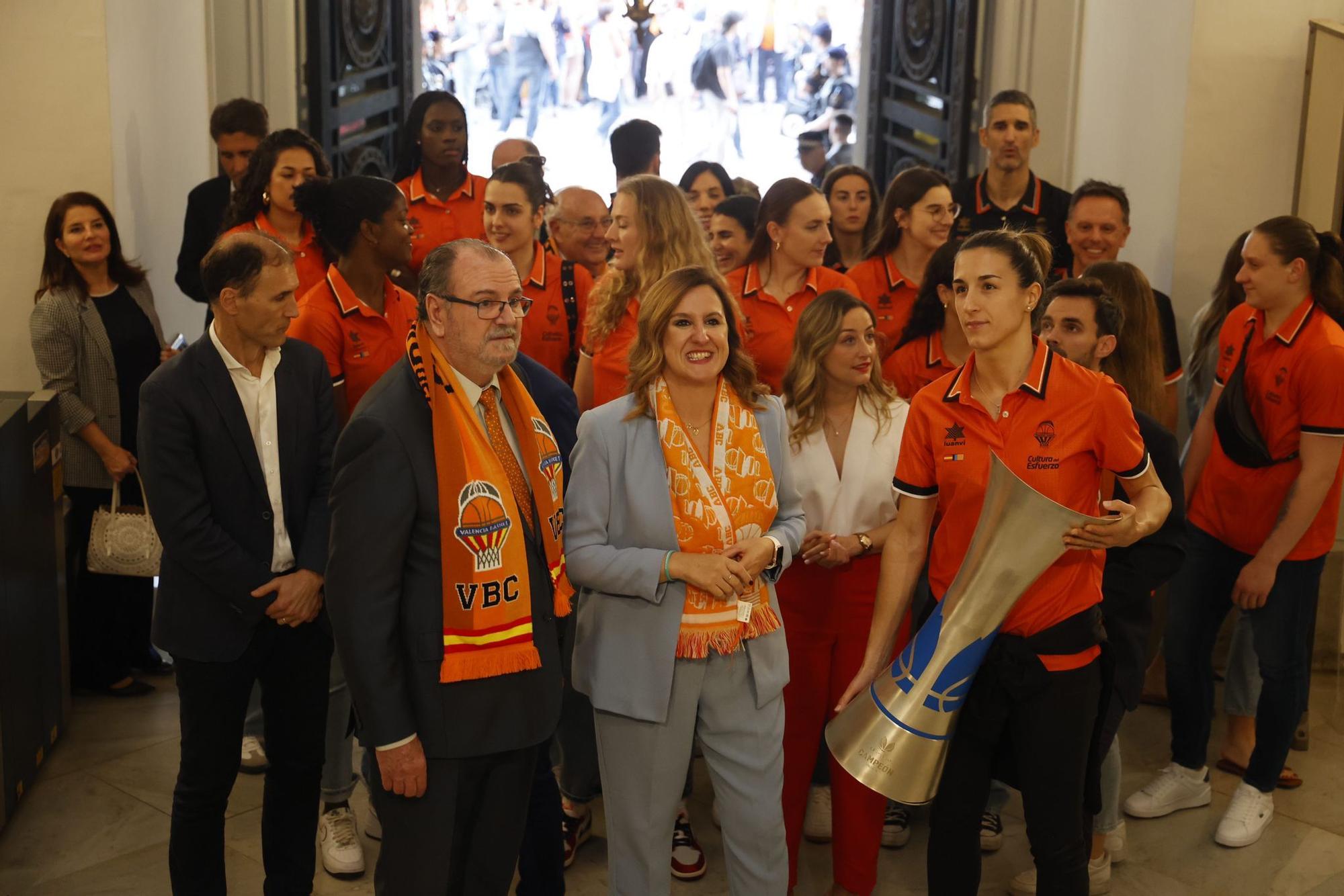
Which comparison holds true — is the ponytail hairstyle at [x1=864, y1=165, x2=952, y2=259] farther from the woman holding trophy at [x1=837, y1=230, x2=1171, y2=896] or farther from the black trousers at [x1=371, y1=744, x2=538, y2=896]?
the black trousers at [x1=371, y1=744, x2=538, y2=896]

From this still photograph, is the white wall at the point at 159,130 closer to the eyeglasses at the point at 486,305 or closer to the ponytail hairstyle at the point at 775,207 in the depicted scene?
the ponytail hairstyle at the point at 775,207

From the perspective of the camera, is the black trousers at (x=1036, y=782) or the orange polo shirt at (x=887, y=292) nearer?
the black trousers at (x=1036, y=782)

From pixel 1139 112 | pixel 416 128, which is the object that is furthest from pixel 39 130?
pixel 1139 112

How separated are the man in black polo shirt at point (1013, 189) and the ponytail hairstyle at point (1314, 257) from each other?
1.14 meters

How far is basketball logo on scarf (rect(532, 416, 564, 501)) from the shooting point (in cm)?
260

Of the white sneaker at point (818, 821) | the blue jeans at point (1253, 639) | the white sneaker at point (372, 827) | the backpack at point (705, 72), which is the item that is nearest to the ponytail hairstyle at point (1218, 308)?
the blue jeans at point (1253, 639)

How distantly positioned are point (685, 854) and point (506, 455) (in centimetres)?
154

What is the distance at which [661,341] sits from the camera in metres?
2.87

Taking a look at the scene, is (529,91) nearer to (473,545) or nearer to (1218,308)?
(1218,308)

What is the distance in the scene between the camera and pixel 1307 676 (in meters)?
3.87

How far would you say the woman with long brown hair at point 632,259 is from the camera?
12.1 feet

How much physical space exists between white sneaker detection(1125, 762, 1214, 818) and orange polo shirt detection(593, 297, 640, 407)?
202 centimetres

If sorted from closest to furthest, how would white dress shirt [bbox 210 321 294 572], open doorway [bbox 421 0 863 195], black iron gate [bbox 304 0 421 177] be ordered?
white dress shirt [bbox 210 321 294 572]
black iron gate [bbox 304 0 421 177]
open doorway [bbox 421 0 863 195]

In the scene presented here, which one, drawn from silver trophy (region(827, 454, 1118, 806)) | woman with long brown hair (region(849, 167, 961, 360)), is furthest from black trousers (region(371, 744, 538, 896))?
woman with long brown hair (region(849, 167, 961, 360))
